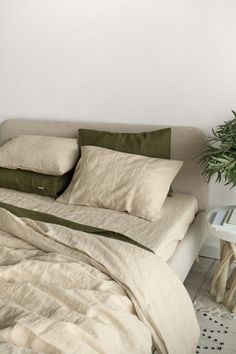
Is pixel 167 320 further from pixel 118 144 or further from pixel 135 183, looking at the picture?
pixel 118 144

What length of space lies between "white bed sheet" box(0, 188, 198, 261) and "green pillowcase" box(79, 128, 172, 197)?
0.19 m

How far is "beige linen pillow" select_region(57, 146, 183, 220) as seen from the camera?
219 cm

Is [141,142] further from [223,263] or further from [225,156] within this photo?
[223,263]

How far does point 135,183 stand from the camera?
7.27ft

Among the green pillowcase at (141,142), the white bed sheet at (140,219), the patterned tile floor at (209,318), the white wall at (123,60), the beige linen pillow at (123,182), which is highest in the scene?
the white wall at (123,60)

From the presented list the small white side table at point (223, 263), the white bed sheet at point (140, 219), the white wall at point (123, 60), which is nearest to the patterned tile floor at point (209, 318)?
the small white side table at point (223, 263)

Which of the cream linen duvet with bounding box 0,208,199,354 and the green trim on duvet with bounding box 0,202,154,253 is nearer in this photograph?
the cream linen duvet with bounding box 0,208,199,354

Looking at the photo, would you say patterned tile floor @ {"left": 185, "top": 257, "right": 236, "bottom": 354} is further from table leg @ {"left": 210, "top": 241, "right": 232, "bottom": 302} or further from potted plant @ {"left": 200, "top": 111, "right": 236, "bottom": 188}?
potted plant @ {"left": 200, "top": 111, "right": 236, "bottom": 188}

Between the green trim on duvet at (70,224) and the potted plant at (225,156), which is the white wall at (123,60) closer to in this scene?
the potted plant at (225,156)

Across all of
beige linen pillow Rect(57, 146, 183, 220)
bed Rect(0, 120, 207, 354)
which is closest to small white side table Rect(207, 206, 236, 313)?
bed Rect(0, 120, 207, 354)

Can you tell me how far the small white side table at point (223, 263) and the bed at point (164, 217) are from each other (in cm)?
17

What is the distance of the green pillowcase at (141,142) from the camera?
242 centimetres

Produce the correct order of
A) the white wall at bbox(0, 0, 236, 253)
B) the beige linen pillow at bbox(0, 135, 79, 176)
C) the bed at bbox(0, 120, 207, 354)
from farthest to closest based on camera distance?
the beige linen pillow at bbox(0, 135, 79, 176)
the white wall at bbox(0, 0, 236, 253)
the bed at bbox(0, 120, 207, 354)

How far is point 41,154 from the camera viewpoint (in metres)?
2.59
